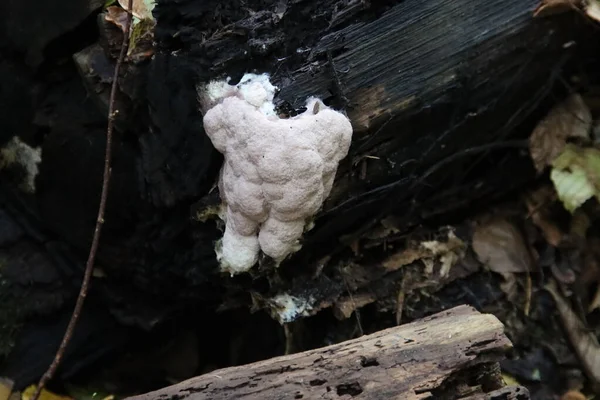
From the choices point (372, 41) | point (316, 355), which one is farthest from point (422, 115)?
point (316, 355)

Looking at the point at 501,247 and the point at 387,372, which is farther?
the point at 501,247

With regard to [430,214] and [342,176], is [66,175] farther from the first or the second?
[430,214]

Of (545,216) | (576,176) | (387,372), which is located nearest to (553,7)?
(576,176)

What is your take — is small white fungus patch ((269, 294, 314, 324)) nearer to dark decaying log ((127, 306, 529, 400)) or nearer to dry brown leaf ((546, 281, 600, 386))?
dark decaying log ((127, 306, 529, 400))

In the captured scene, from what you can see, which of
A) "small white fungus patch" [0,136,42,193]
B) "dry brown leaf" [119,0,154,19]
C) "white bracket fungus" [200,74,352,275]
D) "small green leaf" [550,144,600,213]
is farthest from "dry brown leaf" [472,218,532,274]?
"small white fungus patch" [0,136,42,193]

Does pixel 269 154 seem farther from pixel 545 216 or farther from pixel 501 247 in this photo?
pixel 545 216

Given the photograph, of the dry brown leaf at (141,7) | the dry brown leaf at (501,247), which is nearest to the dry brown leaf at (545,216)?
the dry brown leaf at (501,247)
